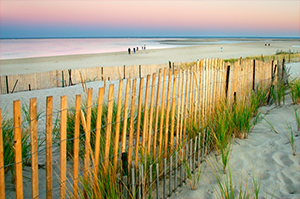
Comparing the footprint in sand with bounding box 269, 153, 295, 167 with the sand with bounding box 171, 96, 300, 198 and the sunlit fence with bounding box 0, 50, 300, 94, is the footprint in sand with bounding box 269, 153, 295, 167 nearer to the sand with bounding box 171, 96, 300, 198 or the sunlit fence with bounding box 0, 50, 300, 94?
the sand with bounding box 171, 96, 300, 198

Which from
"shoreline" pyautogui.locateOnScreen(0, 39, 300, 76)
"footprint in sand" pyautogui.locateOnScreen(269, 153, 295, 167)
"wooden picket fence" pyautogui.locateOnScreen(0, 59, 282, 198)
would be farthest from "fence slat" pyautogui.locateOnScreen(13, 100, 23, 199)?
"shoreline" pyautogui.locateOnScreen(0, 39, 300, 76)

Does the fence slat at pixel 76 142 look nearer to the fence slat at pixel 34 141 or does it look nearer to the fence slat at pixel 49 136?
the fence slat at pixel 49 136

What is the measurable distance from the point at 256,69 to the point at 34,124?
5148 millimetres

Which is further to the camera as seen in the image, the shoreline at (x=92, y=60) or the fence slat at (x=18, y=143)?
the shoreline at (x=92, y=60)

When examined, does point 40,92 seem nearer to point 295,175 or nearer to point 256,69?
point 256,69

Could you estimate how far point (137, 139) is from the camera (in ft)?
8.75

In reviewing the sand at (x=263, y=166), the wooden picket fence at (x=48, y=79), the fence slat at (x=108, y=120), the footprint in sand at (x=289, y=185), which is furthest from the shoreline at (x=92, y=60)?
the footprint in sand at (x=289, y=185)

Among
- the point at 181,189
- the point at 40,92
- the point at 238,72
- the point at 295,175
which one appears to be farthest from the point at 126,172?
the point at 40,92

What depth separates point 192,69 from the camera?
3809 millimetres

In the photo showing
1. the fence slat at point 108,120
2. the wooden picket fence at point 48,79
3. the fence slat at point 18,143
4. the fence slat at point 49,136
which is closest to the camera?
the fence slat at point 18,143

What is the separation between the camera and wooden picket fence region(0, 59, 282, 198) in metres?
2.05

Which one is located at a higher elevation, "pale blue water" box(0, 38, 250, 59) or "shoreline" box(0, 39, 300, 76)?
"pale blue water" box(0, 38, 250, 59)

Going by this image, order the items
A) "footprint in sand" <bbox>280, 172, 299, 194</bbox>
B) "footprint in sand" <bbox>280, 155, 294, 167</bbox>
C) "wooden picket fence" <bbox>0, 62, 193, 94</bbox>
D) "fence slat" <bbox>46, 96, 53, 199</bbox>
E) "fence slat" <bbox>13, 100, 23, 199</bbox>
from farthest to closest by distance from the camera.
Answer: "wooden picket fence" <bbox>0, 62, 193, 94</bbox>
"footprint in sand" <bbox>280, 155, 294, 167</bbox>
"footprint in sand" <bbox>280, 172, 299, 194</bbox>
"fence slat" <bbox>46, 96, 53, 199</bbox>
"fence slat" <bbox>13, 100, 23, 199</bbox>

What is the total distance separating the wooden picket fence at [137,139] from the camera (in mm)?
2047
